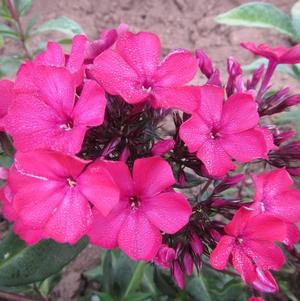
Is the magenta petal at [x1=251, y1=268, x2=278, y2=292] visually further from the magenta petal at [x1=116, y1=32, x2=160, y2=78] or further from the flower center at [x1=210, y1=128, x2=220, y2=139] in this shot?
the magenta petal at [x1=116, y1=32, x2=160, y2=78]

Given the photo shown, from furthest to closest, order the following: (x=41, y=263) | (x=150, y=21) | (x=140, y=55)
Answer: (x=150, y=21) < (x=41, y=263) < (x=140, y=55)

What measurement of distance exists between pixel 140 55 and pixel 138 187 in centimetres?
24

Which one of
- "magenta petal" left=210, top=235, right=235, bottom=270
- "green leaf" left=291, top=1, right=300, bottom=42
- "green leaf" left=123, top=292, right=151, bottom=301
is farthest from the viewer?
"green leaf" left=291, top=1, right=300, bottom=42

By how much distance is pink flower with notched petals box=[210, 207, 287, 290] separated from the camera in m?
0.89

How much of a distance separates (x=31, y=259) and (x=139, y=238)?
474 millimetres

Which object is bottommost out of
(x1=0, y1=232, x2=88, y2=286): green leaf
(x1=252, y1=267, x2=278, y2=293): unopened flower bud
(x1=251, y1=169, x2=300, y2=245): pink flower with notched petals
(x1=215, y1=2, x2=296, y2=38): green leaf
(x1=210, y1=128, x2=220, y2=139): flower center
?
(x1=0, y1=232, x2=88, y2=286): green leaf

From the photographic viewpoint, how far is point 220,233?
102 centimetres

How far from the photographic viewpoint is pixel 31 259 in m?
1.26

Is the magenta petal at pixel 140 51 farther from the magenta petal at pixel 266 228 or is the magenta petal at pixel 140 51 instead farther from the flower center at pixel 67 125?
the magenta petal at pixel 266 228

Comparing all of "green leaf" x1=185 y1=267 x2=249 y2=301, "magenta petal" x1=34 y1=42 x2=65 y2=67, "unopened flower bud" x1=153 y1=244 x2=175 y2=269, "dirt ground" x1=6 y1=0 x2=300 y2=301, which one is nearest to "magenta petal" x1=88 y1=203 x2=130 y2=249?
"unopened flower bud" x1=153 y1=244 x2=175 y2=269

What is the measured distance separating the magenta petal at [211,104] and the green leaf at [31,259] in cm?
48

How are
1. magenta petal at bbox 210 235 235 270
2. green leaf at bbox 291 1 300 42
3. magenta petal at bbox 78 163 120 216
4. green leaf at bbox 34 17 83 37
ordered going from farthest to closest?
1. green leaf at bbox 34 17 83 37
2. green leaf at bbox 291 1 300 42
3. magenta petal at bbox 210 235 235 270
4. magenta petal at bbox 78 163 120 216

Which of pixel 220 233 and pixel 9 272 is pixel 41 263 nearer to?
pixel 9 272

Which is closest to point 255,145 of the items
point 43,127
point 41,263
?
point 43,127
